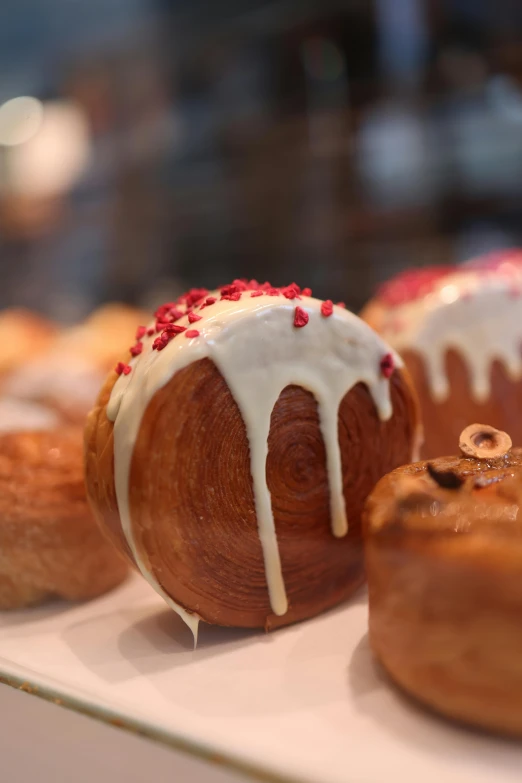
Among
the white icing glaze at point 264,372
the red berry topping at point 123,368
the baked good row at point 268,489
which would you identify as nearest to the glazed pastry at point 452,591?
the baked good row at point 268,489

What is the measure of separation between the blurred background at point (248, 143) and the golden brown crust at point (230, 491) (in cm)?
137

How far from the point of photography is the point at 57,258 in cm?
368

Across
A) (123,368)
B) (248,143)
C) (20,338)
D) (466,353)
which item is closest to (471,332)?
(466,353)

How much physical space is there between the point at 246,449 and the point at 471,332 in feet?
Answer: 2.40

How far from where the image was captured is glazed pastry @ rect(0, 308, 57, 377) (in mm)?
2322

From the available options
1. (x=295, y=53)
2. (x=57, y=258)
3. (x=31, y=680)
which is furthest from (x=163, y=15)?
(x=31, y=680)

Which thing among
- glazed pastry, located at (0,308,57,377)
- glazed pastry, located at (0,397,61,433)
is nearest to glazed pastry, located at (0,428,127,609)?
glazed pastry, located at (0,397,61,433)

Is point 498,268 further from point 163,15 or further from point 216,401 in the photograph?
point 163,15

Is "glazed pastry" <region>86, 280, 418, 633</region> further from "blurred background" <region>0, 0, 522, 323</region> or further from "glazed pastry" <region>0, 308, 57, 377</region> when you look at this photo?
"blurred background" <region>0, 0, 522, 323</region>

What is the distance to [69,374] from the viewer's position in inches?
75.6

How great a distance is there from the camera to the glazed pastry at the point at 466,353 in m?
1.60

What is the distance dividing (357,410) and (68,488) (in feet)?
1.79

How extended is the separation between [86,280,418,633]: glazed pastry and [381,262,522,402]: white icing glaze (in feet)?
1.21

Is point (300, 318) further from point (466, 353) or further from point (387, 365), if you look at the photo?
point (466, 353)
